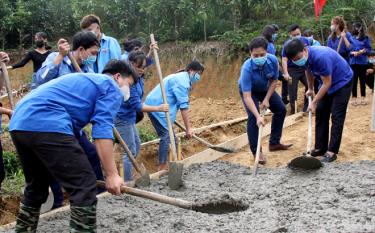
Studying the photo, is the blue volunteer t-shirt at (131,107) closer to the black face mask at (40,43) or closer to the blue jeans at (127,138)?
the blue jeans at (127,138)

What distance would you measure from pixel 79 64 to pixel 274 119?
9.54 feet

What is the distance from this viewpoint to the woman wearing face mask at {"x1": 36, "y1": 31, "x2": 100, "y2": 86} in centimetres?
421

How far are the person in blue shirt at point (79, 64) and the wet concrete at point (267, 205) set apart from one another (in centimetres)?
37

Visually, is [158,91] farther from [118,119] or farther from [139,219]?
[139,219]

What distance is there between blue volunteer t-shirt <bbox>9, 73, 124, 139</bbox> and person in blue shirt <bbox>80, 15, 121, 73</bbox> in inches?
83.8

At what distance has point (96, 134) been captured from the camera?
10.6 feet

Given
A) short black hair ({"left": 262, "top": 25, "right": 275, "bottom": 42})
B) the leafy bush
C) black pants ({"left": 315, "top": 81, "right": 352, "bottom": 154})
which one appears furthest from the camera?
short black hair ({"left": 262, "top": 25, "right": 275, "bottom": 42})

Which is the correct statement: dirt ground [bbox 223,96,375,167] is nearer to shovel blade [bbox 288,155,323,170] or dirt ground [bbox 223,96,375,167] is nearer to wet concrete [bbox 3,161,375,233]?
wet concrete [bbox 3,161,375,233]

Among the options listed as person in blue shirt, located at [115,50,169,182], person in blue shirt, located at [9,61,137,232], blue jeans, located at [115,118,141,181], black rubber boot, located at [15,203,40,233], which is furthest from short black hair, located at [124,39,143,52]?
black rubber boot, located at [15,203,40,233]

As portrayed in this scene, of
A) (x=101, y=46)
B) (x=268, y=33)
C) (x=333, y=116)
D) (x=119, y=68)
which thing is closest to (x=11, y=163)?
(x=101, y=46)

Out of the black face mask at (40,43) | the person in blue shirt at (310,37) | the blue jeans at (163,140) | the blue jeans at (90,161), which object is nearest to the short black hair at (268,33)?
the person in blue shirt at (310,37)

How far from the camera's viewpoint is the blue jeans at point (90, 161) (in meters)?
4.36

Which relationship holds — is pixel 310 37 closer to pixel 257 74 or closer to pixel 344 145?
pixel 344 145

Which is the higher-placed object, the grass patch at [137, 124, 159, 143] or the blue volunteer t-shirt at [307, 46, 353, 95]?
the blue volunteer t-shirt at [307, 46, 353, 95]
